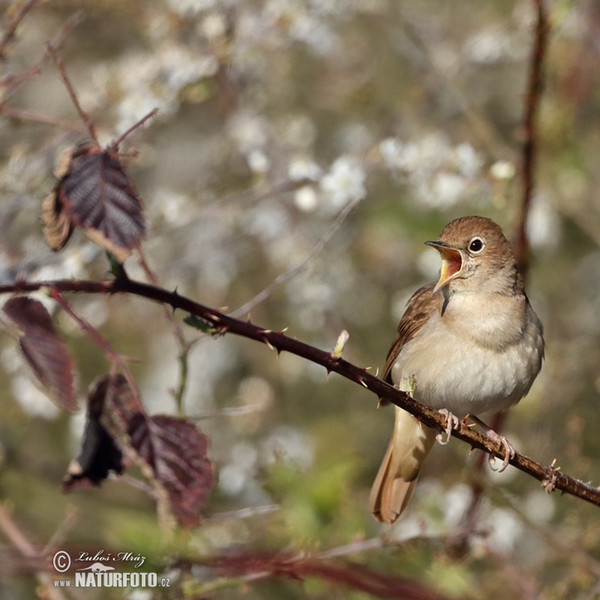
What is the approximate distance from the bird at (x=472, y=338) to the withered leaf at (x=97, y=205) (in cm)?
140

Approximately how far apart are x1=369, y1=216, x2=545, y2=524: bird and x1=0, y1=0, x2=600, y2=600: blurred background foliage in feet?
0.98

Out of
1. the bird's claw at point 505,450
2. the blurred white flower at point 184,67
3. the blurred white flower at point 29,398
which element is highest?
the blurred white flower at point 184,67

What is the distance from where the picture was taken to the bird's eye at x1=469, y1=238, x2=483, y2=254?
300cm

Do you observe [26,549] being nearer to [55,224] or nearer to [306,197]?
[55,224]

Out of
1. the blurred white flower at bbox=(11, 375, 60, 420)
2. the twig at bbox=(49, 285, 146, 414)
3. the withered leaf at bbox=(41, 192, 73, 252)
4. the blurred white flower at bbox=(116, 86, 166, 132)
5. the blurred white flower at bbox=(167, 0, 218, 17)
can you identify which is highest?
the blurred white flower at bbox=(167, 0, 218, 17)

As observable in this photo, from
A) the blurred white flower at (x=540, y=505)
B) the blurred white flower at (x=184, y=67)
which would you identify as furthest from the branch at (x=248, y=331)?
the blurred white flower at (x=540, y=505)

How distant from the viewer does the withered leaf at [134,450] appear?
1762mm

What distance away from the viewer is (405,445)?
3279 mm

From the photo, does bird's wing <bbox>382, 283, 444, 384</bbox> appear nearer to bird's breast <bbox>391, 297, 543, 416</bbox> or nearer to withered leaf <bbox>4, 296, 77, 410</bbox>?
bird's breast <bbox>391, 297, 543, 416</bbox>

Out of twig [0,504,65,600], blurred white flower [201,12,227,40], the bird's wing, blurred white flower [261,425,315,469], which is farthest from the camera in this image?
blurred white flower [261,425,315,469]

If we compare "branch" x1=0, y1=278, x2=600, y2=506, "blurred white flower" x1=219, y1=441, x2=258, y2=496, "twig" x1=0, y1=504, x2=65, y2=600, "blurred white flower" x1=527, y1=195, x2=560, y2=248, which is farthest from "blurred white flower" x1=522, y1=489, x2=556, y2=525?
"branch" x1=0, y1=278, x2=600, y2=506

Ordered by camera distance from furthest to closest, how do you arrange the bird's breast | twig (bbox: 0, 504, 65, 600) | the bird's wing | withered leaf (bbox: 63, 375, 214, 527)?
the bird's wing
the bird's breast
twig (bbox: 0, 504, 65, 600)
withered leaf (bbox: 63, 375, 214, 527)

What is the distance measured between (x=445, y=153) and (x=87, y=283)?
8.34 ft

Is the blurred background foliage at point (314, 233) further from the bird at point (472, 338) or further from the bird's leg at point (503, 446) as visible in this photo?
the bird at point (472, 338)
